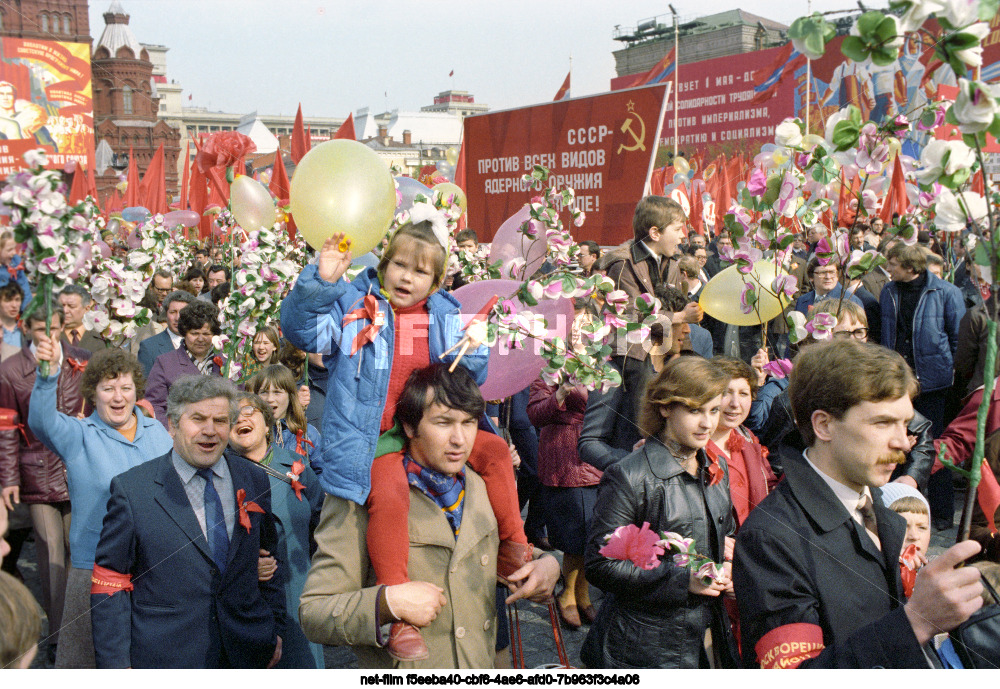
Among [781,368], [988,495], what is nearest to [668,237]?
[781,368]

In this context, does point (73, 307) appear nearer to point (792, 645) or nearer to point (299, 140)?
point (299, 140)

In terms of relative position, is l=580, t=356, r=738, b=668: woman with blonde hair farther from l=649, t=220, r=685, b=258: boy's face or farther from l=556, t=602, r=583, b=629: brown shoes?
l=649, t=220, r=685, b=258: boy's face

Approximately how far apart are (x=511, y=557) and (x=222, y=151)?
3.99 meters

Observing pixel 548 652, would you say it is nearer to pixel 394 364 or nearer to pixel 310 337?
pixel 394 364

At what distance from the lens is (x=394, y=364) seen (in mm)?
2154

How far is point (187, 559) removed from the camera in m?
2.47

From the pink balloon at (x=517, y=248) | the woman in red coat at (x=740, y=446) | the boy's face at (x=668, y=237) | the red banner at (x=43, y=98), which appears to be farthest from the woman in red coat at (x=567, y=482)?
the red banner at (x=43, y=98)

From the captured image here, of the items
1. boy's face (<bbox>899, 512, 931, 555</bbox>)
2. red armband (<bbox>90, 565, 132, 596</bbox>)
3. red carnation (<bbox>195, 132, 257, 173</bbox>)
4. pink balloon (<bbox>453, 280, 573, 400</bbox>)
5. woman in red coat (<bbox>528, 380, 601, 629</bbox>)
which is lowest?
woman in red coat (<bbox>528, 380, 601, 629</bbox>)

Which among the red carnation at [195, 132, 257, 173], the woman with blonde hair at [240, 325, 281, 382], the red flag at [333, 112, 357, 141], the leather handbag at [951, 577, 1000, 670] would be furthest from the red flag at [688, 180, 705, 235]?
the leather handbag at [951, 577, 1000, 670]

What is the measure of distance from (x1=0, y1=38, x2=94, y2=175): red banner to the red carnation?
6.37 ft

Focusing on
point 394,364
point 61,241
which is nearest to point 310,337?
point 394,364

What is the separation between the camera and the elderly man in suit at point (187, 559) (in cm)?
238

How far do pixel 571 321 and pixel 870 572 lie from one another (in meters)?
1.13

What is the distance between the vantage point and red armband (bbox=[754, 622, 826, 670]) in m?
1.69
